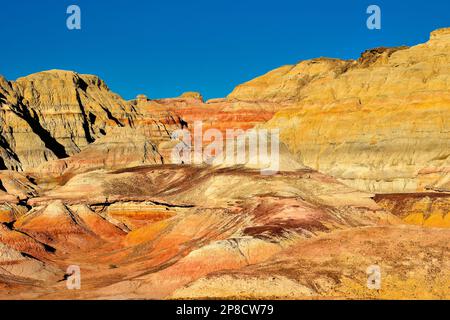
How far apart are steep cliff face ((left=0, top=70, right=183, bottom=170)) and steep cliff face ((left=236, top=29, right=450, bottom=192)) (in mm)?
53086

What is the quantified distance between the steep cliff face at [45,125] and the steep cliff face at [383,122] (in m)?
53.1

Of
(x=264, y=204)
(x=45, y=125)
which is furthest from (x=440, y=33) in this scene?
(x=45, y=125)

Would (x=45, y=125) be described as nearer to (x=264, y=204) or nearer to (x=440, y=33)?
(x=440, y=33)

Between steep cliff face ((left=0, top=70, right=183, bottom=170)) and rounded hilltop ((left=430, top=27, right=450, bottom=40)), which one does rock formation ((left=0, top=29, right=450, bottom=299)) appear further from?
steep cliff face ((left=0, top=70, right=183, bottom=170))

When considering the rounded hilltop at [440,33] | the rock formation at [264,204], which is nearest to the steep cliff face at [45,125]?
the rock formation at [264,204]

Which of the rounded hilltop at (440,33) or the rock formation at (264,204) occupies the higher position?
the rounded hilltop at (440,33)

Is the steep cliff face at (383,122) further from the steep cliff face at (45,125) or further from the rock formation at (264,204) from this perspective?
the steep cliff face at (45,125)

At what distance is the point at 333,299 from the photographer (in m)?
→ 41.5

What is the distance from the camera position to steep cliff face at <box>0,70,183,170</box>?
173500 millimetres

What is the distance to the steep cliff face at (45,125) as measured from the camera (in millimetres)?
173500

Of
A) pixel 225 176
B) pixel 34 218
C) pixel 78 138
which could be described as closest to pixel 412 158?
pixel 225 176

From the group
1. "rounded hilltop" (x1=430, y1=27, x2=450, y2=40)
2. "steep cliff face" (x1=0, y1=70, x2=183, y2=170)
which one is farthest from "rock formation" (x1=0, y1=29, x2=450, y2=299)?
"steep cliff face" (x1=0, y1=70, x2=183, y2=170)

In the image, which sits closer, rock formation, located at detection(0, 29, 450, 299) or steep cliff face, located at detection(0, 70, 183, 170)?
rock formation, located at detection(0, 29, 450, 299)
